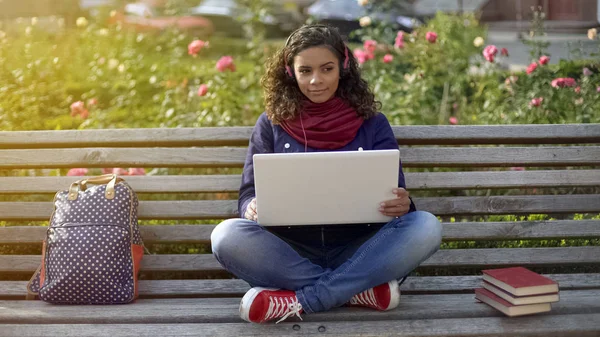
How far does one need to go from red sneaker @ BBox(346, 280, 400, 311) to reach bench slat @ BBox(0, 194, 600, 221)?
2.09 ft

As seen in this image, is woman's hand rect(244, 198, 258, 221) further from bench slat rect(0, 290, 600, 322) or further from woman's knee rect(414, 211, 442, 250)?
woman's knee rect(414, 211, 442, 250)

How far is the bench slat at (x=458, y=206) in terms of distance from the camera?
10.6 ft

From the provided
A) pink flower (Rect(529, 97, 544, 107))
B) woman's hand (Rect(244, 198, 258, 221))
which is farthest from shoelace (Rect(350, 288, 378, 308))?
pink flower (Rect(529, 97, 544, 107))

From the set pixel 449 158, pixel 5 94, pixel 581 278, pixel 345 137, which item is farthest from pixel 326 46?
pixel 5 94

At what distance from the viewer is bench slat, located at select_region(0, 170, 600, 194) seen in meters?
3.25

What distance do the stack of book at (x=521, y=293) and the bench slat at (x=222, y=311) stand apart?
0.19 ft

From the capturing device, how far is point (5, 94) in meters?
4.43

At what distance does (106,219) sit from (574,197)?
191cm

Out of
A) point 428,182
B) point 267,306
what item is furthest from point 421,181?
point 267,306

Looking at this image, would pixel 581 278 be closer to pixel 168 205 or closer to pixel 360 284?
pixel 360 284

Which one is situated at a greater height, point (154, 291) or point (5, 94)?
point (5, 94)

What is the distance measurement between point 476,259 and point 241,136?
1.10m

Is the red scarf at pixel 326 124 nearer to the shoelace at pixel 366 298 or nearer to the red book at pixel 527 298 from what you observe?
the shoelace at pixel 366 298

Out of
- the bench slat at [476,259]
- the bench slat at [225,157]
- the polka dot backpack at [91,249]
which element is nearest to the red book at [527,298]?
the bench slat at [476,259]
